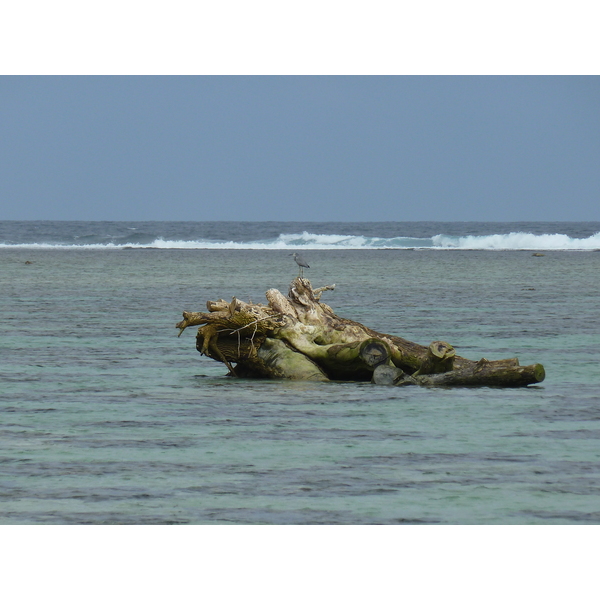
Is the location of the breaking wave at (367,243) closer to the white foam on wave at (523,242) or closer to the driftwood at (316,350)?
the white foam on wave at (523,242)

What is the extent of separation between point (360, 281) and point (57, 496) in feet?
116

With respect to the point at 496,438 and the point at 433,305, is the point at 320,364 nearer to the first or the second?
the point at 496,438

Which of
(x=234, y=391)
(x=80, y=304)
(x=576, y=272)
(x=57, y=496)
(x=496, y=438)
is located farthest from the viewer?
(x=576, y=272)

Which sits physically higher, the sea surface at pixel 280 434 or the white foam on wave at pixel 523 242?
the white foam on wave at pixel 523 242

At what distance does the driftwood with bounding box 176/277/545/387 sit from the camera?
634 inches

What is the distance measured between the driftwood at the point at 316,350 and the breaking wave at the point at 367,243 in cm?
8138

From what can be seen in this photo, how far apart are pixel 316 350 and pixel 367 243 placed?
94277 millimetres

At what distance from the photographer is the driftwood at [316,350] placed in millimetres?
16094

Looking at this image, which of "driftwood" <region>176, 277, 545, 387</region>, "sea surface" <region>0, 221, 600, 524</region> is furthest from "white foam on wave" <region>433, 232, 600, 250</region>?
"driftwood" <region>176, 277, 545, 387</region>

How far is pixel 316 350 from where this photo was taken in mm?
16656

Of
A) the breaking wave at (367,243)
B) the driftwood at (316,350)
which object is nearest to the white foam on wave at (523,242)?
the breaking wave at (367,243)

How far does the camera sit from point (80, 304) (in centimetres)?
3164

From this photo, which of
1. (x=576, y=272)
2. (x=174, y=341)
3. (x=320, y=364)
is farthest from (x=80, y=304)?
(x=576, y=272)

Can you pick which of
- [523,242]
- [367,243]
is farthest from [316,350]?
[367,243]
